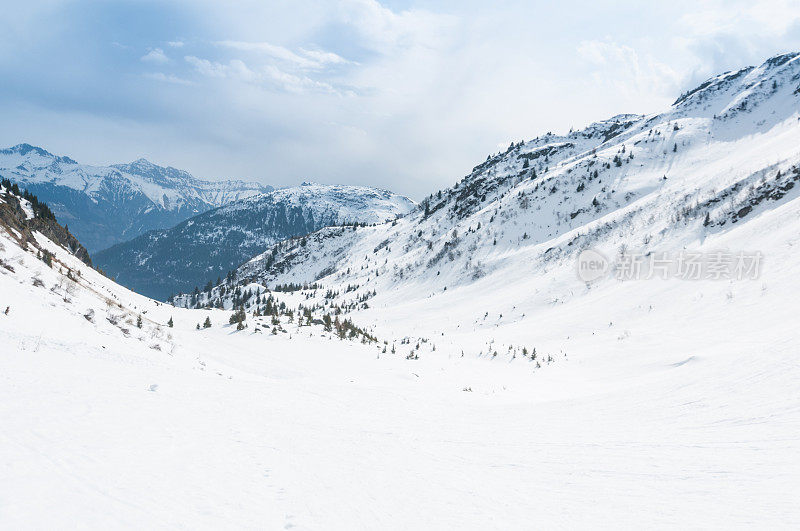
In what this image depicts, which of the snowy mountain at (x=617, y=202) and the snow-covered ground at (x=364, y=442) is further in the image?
the snowy mountain at (x=617, y=202)

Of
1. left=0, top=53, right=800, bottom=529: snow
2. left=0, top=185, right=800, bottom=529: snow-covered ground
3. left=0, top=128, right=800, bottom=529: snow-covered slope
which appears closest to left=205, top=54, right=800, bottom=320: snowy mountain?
left=0, top=53, right=800, bottom=529: snow

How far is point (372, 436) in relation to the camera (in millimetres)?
6105

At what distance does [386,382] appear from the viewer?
11.9 m

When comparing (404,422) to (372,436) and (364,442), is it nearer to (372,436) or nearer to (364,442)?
(372,436)

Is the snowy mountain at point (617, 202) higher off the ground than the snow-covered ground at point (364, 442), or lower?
higher

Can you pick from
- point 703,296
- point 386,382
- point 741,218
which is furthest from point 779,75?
point 386,382

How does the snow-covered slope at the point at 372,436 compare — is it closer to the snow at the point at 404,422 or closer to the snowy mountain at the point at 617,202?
the snow at the point at 404,422

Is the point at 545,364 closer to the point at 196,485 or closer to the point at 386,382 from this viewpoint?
the point at 386,382

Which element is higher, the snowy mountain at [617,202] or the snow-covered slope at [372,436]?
the snowy mountain at [617,202]

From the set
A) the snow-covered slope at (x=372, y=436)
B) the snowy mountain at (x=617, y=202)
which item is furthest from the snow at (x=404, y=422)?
the snowy mountain at (x=617, y=202)

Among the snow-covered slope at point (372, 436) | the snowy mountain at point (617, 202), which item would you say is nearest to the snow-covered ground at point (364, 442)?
the snow-covered slope at point (372, 436)

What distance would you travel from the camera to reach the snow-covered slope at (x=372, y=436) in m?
3.52

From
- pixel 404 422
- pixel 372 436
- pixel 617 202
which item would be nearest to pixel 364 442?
pixel 372 436

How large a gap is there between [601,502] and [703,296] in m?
17.8
